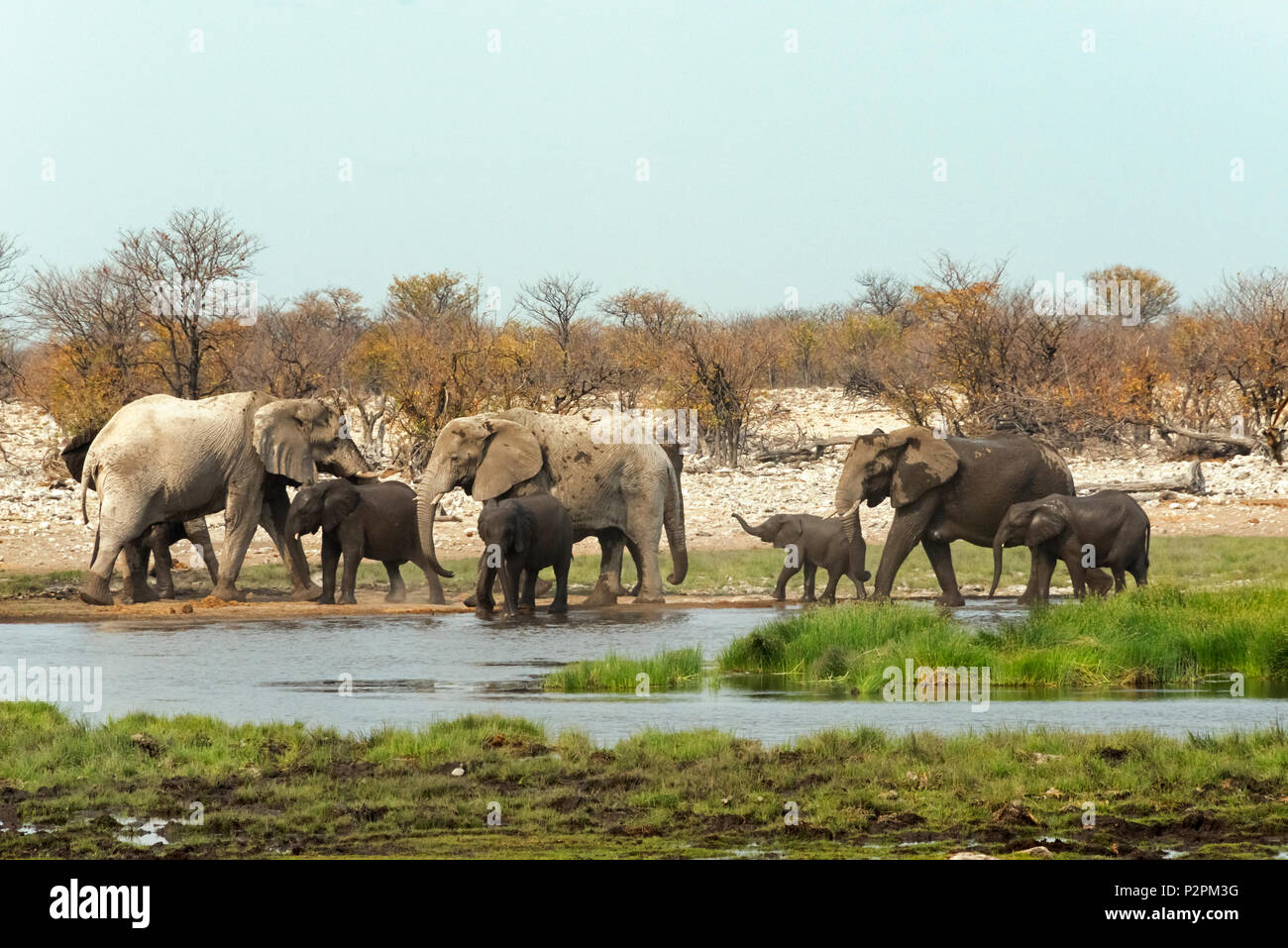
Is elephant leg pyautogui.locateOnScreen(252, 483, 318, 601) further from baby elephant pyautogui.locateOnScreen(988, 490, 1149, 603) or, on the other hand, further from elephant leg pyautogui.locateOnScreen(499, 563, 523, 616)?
baby elephant pyautogui.locateOnScreen(988, 490, 1149, 603)

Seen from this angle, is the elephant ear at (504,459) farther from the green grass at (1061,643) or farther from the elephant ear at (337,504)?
the green grass at (1061,643)

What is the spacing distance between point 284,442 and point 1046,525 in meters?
9.44

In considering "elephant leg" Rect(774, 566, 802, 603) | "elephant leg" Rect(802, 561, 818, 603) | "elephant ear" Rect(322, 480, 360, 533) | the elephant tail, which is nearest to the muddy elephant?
"elephant ear" Rect(322, 480, 360, 533)

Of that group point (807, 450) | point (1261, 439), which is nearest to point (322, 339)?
point (807, 450)

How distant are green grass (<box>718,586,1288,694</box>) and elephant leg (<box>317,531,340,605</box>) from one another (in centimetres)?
735

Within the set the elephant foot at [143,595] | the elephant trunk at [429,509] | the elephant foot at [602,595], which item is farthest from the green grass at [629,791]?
Result: the elephant foot at [143,595]

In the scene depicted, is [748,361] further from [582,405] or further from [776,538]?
[776,538]

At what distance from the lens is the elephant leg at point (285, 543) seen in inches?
875

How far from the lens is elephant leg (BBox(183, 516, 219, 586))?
77.0ft

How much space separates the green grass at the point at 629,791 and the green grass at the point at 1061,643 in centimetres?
367

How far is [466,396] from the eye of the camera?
127 ft
